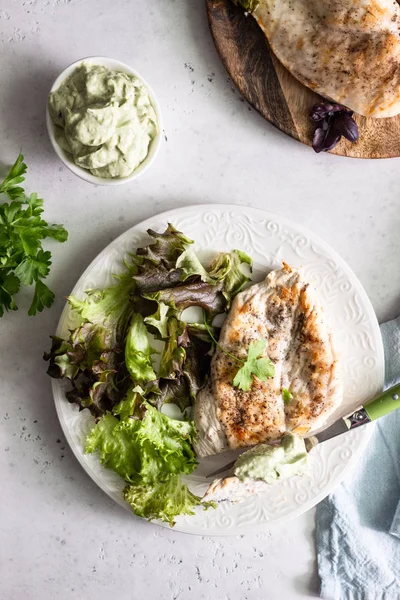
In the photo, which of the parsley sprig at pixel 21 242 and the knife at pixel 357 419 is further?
the knife at pixel 357 419

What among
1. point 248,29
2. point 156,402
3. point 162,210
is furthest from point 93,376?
point 248,29

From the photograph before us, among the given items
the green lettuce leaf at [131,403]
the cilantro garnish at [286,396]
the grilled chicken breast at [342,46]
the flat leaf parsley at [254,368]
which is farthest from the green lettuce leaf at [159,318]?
the grilled chicken breast at [342,46]

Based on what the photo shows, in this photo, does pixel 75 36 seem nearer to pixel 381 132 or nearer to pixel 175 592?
pixel 381 132

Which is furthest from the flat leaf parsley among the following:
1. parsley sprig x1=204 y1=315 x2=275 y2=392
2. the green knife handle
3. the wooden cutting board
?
the wooden cutting board

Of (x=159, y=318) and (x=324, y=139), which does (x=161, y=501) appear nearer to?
(x=159, y=318)

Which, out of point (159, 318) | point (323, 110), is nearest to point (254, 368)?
point (159, 318)

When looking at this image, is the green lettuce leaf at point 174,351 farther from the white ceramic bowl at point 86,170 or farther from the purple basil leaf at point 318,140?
the purple basil leaf at point 318,140
